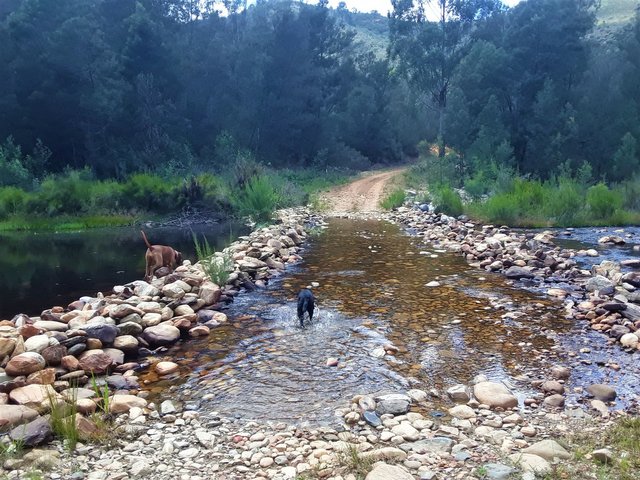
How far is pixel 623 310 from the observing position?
6.76 meters

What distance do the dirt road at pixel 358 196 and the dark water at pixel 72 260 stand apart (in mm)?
4684

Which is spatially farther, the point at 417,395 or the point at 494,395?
the point at 417,395

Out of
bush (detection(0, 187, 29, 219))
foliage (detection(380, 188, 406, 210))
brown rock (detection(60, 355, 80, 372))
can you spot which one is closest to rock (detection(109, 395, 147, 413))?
brown rock (detection(60, 355, 80, 372))

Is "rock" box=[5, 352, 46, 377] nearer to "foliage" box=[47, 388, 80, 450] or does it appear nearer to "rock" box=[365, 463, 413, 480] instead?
"foliage" box=[47, 388, 80, 450]

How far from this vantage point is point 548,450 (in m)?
3.61

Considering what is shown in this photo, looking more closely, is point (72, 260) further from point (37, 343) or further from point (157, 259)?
point (37, 343)

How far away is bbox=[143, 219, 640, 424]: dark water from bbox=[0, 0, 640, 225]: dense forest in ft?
39.1

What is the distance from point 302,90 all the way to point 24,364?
30.6m

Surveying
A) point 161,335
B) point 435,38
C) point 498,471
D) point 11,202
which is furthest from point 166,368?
point 435,38

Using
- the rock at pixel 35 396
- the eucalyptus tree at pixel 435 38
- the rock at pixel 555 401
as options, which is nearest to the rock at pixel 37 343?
the rock at pixel 35 396

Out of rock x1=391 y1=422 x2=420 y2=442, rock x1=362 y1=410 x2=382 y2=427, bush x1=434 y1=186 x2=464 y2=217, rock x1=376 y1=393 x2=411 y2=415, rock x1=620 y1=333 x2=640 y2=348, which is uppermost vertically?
rock x1=391 y1=422 x2=420 y2=442

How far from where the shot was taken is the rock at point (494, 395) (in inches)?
178

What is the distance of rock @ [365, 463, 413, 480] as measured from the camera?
332 cm

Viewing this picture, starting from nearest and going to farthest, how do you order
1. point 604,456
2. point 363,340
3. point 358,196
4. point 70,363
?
point 604,456 < point 70,363 < point 363,340 < point 358,196
